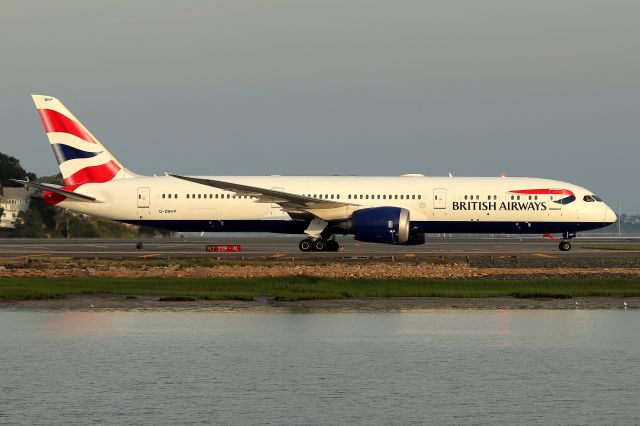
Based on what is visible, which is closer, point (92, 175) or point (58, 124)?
point (92, 175)

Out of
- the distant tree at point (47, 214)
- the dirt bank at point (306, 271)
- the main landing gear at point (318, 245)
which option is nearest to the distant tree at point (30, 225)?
the distant tree at point (47, 214)

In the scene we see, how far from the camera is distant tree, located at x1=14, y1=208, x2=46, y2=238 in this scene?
10000cm

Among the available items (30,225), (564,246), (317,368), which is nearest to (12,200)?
(30,225)

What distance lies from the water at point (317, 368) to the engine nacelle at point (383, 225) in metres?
24.3

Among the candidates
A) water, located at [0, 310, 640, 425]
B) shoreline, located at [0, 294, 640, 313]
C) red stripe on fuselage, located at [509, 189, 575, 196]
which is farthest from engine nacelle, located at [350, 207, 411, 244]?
water, located at [0, 310, 640, 425]

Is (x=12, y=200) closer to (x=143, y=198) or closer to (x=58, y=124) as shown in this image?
(x=58, y=124)

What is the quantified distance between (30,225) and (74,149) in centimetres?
4183

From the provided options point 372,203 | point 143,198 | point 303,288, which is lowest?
point 303,288

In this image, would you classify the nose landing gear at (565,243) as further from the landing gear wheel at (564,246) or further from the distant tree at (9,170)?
the distant tree at (9,170)

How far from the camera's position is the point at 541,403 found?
58.8 ft

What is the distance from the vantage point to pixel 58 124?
2442 inches

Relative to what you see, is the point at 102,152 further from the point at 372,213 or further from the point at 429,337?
the point at 429,337

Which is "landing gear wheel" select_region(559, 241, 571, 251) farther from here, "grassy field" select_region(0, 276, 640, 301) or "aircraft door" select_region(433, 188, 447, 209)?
"grassy field" select_region(0, 276, 640, 301)

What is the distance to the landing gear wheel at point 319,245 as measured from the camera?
5762cm
